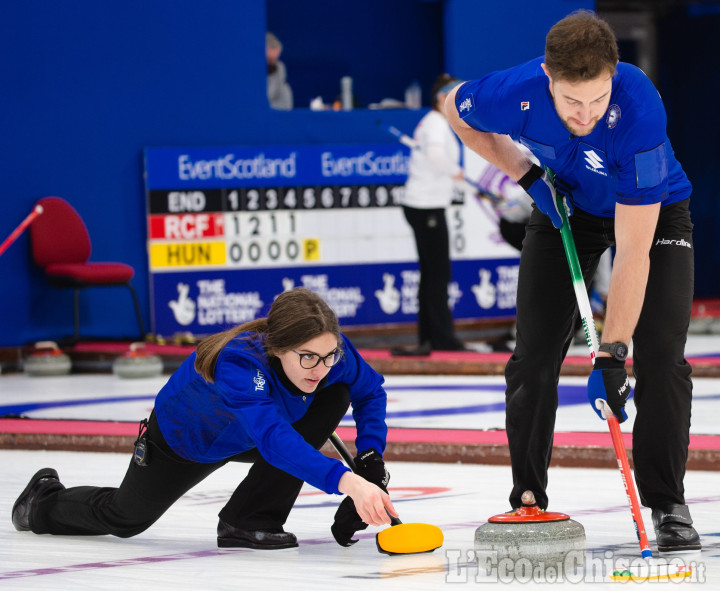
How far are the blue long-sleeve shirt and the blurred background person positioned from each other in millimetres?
6379

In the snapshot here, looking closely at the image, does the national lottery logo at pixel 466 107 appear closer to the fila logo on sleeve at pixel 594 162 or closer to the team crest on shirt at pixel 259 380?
the fila logo on sleeve at pixel 594 162

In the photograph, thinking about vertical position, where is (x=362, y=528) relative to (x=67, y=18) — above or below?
below

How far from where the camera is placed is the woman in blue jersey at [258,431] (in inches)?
111

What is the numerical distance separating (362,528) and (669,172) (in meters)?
1.08

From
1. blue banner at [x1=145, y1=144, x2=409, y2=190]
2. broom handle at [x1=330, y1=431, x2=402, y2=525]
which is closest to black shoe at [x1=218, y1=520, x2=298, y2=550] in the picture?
broom handle at [x1=330, y1=431, x2=402, y2=525]

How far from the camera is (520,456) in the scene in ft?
10.1

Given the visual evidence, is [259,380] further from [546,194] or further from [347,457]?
[546,194]

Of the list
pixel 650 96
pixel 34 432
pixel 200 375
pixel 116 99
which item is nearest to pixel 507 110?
pixel 650 96

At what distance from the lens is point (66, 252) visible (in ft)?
27.3

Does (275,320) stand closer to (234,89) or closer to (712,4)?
(234,89)

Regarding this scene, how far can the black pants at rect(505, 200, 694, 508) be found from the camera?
9.64 feet

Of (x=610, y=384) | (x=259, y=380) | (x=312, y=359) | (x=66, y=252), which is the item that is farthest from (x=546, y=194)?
(x=66, y=252)

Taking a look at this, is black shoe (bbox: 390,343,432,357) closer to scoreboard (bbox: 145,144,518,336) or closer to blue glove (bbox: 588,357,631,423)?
scoreboard (bbox: 145,144,518,336)

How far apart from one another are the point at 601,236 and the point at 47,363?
5.31 meters
